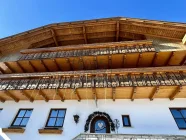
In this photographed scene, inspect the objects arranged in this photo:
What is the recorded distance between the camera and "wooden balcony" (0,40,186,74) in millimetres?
8461

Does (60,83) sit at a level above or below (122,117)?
above

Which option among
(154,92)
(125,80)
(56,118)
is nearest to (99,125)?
(56,118)

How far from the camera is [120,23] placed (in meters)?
10.6

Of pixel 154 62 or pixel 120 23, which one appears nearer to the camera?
pixel 154 62

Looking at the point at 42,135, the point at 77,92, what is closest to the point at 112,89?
the point at 77,92

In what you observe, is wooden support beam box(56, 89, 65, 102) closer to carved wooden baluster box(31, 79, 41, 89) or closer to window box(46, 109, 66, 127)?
Result: window box(46, 109, 66, 127)

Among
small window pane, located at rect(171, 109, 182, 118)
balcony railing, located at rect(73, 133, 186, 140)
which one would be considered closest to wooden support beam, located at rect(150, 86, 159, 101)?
small window pane, located at rect(171, 109, 182, 118)

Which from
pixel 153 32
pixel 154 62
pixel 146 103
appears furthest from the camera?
pixel 153 32

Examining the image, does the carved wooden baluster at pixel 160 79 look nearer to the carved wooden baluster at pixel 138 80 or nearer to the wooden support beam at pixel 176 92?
the wooden support beam at pixel 176 92

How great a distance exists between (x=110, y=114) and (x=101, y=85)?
59.0 inches

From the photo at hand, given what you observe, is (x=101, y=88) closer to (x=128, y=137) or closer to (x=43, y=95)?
(x=128, y=137)

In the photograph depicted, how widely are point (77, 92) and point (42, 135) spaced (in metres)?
2.58

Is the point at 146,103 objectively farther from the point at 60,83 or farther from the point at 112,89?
the point at 60,83

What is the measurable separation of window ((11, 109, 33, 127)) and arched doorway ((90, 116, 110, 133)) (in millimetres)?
3549
